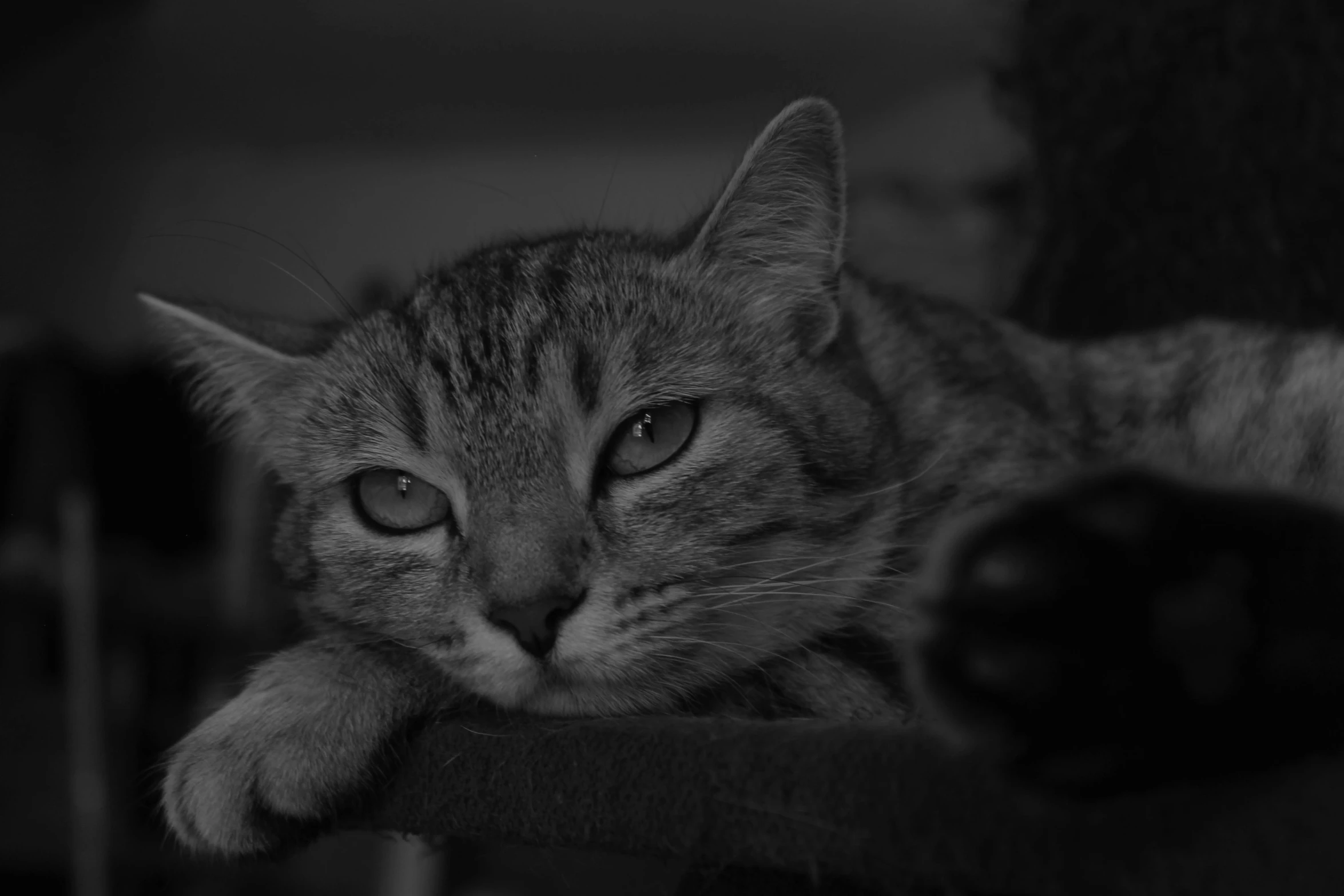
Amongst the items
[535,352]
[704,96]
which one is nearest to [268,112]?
[704,96]

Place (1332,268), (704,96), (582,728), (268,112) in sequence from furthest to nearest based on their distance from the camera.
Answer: (268,112) < (704,96) < (1332,268) < (582,728)

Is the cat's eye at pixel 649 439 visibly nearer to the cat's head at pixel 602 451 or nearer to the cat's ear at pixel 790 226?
the cat's head at pixel 602 451

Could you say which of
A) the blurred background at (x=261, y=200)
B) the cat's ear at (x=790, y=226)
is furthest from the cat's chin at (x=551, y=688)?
the blurred background at (x=261, y=200)

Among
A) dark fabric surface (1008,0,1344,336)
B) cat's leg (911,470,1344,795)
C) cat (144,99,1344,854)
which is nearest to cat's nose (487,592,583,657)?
cat (144,99,1344,854)

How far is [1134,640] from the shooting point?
52 centimetres

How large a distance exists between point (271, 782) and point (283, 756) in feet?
0.07

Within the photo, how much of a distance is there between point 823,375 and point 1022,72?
3.54 ft

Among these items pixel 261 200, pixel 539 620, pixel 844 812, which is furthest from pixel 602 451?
pixel 261 200

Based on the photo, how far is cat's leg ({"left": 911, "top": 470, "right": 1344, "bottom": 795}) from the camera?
0.51m

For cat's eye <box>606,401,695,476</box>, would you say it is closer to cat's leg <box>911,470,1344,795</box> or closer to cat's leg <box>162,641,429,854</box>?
cat's leg <box>162,641,429,854</box>

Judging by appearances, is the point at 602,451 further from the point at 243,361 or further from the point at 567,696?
the point at 243,361

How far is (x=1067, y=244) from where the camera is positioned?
1.93m

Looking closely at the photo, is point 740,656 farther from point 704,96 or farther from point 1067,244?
point 704,96

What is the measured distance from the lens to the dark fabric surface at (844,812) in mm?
503
